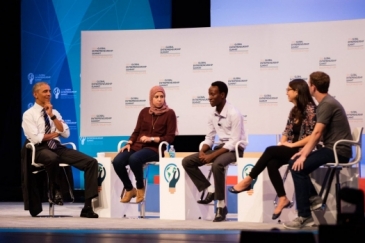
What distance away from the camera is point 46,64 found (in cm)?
1070

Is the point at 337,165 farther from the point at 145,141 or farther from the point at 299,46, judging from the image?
the point at 299,46

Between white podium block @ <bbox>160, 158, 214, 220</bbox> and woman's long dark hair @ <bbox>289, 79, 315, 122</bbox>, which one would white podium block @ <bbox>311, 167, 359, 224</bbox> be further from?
white podium block @ <bbox>160, 158, 214, 220</bbox>

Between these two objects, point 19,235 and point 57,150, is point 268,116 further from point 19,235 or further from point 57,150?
point 19,235

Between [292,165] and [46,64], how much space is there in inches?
202

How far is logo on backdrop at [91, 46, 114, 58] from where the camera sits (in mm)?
9375

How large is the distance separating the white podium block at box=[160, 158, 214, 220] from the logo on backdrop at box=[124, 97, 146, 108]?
5.03 feet

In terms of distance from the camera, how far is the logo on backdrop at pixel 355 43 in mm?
8414

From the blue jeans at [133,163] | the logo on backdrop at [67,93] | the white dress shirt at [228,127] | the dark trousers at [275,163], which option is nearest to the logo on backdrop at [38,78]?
the logo on backdrop at [67,93]

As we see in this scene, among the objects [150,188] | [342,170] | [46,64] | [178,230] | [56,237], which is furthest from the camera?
[46,64]

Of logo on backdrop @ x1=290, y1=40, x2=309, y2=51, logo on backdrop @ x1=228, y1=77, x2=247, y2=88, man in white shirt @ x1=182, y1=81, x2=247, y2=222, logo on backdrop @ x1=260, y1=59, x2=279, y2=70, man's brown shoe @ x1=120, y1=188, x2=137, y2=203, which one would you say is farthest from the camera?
logo on backdrop @ x1=228, y1=77, x2=247, y2=88

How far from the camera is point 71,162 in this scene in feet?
26.0

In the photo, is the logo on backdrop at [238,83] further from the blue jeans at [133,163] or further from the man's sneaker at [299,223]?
the man's sneaker at [299,223]

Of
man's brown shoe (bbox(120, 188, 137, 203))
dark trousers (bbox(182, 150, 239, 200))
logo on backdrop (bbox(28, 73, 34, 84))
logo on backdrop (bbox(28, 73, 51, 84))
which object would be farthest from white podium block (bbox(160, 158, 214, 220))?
logo on backdrop (bbox(28, 73, 34, 84))

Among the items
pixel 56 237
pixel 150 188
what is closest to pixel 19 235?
pixel 56 237
